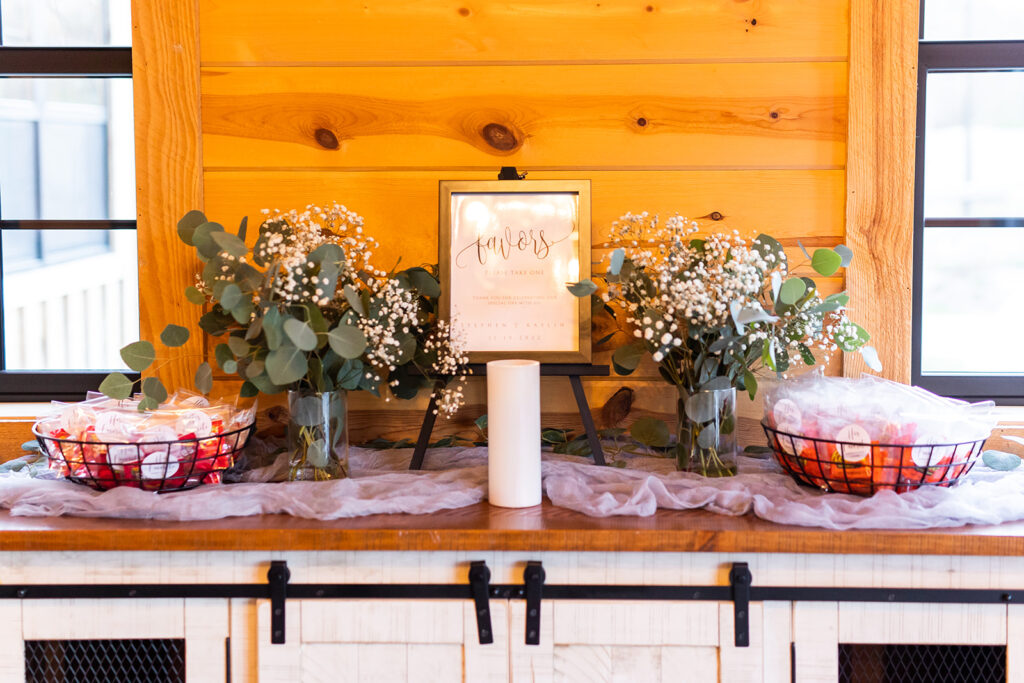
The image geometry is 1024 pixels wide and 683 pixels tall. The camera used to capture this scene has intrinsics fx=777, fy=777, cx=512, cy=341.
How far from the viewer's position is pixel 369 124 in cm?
162

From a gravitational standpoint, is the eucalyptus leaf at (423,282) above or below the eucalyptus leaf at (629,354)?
above

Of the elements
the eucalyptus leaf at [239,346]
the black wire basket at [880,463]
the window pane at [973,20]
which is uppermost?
the window pane at [973,20]

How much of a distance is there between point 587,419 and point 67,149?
1.42 meters

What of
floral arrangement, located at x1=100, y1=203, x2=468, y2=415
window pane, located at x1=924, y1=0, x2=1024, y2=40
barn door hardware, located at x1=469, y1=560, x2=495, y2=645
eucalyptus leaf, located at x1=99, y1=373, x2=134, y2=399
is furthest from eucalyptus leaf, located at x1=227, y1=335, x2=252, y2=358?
window pane, located at x1=924, y1=0, x2=1024, y2=40

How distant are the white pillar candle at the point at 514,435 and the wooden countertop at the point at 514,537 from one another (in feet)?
0.28

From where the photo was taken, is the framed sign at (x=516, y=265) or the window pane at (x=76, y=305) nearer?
the framed sign at (x=516, y=265)

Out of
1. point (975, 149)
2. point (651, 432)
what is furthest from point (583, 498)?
point (975, 149)

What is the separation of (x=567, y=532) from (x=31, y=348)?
1449 millimetres

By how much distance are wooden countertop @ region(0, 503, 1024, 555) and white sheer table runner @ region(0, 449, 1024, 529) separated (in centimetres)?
2

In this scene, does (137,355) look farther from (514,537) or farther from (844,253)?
(844,253)

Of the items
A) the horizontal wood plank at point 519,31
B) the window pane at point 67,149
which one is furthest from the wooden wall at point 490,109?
the window pane at point 67,149

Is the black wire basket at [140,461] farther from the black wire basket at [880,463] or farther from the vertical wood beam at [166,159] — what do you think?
the black wire basket at [880,463]

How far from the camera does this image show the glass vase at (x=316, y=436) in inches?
55.3

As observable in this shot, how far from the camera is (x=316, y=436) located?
55.7 inches
